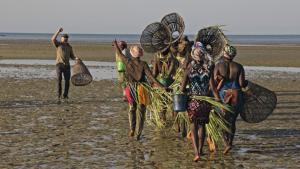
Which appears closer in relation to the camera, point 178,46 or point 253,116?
point 253,116

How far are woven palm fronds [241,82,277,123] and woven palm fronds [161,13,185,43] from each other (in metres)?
1.99

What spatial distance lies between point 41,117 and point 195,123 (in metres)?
5.26

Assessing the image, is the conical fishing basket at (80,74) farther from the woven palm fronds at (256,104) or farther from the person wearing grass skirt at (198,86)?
the person wearing grass skirt at (198,86)

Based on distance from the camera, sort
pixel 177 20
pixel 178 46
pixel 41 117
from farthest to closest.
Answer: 1. pixel 41 117
2. pixel 177 20
3. pixel 178 46

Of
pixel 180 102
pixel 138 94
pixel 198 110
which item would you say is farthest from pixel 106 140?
pixel 198 110

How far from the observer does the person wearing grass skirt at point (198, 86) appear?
801 cm

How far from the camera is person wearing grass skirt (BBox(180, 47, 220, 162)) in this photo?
26.3 feet

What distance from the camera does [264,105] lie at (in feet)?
32.5

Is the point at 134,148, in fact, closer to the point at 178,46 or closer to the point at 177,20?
the point at 178,46

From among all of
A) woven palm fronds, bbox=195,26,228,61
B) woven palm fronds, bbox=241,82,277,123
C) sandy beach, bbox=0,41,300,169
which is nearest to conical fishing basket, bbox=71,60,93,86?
sandy beach, bbox=0,41,300,169

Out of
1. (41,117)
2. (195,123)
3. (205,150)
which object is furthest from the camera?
(41,117)

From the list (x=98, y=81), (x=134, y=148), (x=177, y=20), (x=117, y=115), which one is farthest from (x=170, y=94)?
(x=98, y=81)

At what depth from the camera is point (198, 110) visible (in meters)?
8.06

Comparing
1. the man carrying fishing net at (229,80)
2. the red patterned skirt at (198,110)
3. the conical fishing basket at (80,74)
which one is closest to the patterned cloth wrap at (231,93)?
the man carrying fishing net at (229,80)
